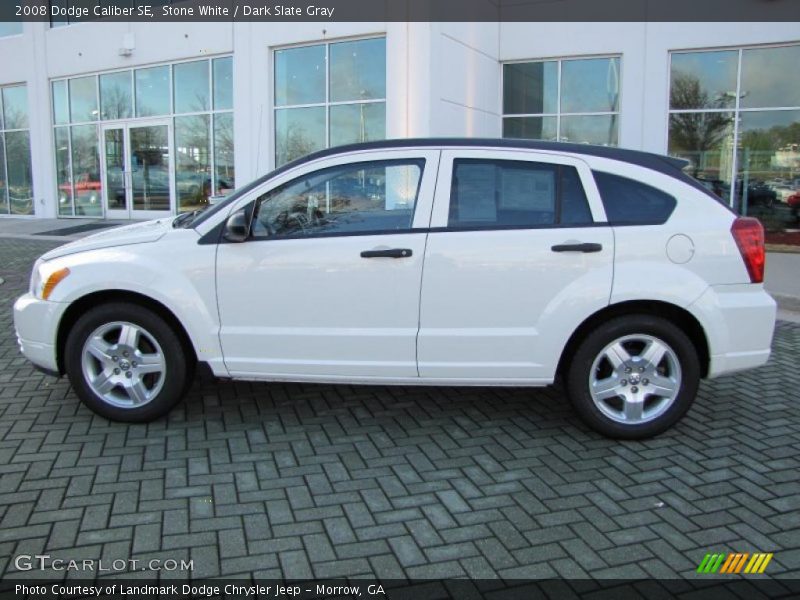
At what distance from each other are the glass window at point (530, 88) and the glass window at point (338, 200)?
11.5 meters

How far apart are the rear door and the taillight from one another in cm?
76

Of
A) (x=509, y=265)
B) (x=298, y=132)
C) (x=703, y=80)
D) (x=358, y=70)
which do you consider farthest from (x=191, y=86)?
(x=509, y=265)

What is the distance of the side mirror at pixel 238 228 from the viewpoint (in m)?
4.17

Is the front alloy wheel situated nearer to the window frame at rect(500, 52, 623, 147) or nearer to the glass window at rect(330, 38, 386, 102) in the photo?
the glass window at rect(330, 38, 386, 102)

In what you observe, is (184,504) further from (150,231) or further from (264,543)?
(150,231)

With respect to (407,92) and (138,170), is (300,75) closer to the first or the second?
(407,92)

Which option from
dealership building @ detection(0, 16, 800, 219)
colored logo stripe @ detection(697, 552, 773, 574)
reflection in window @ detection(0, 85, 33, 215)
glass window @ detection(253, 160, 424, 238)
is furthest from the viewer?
reflection in window @ detection(0, 85, 33, 215)

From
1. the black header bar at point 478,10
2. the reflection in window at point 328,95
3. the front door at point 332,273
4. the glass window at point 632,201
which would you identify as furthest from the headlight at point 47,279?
the reflection in window at point 328,95

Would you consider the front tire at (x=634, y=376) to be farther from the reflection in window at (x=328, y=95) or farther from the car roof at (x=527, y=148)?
the reflection in window at (x=328, y=95)

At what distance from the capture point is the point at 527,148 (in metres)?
4.21

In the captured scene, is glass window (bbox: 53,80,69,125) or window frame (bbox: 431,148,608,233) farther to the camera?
glass window (bbox: 53,80,69,125)

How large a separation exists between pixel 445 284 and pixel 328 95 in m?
11.4

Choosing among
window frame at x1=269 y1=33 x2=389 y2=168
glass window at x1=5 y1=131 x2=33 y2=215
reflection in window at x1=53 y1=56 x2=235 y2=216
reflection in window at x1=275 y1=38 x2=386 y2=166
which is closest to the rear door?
window frame at x1=269 y1=33 x2=389 y2=168

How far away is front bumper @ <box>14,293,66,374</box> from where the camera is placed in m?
4.34
